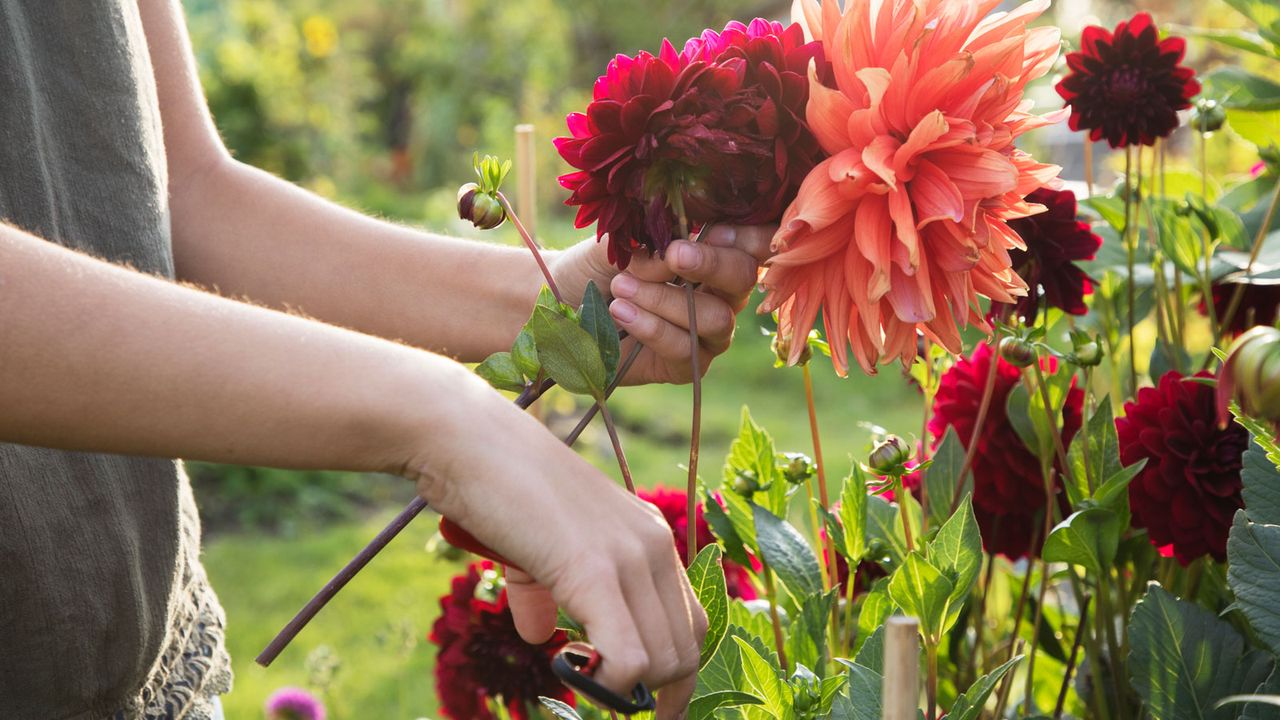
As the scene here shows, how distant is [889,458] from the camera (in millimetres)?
658

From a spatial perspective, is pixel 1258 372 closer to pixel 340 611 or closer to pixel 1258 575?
pixel 1258 575

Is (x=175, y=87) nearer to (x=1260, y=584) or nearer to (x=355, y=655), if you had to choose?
(x=1260, y=584)

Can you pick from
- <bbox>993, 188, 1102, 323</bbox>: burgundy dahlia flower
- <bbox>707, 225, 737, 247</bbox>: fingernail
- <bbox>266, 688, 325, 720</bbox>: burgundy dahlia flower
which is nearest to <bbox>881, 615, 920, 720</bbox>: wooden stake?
<bbox>707, 225, 737, 247</bbox>: fingernail

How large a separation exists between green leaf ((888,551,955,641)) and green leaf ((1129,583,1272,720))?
0.12m

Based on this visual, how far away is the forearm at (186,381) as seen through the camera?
433 mm

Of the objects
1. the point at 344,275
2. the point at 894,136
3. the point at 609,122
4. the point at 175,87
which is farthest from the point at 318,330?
the point at 175,87

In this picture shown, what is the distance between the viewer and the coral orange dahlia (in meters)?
0.52

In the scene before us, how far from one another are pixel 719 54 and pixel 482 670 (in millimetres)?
583

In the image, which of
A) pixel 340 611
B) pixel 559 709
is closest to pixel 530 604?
pixel 559 709

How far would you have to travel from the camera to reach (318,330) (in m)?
0.46

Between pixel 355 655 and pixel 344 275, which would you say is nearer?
pixel 344 275

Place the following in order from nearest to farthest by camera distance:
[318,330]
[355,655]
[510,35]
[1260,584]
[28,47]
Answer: [318,330] < [1260,584] < [28,47] < [355,655] < [510,35]

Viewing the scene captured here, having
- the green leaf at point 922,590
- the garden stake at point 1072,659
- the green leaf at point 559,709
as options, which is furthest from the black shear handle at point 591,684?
the garden stake at point 1072,659

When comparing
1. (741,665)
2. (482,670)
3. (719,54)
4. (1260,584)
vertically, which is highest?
(719,54)
